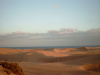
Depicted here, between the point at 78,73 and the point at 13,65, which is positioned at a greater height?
the point at 13,65

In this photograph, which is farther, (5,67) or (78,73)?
(78,73)

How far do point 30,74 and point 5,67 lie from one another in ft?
7.37

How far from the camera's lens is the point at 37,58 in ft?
78.3

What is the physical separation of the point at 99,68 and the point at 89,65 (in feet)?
3.38

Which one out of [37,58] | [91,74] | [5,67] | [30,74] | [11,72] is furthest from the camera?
[37,58]

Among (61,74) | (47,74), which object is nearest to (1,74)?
(47,74)

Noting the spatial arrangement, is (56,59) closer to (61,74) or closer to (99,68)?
(99,68)

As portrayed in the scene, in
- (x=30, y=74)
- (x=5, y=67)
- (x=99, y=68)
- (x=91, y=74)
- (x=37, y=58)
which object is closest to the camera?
(x=5, y=67)

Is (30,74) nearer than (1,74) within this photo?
No

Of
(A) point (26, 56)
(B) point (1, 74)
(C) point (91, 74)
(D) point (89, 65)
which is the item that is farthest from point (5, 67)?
(A) point (26, 56)

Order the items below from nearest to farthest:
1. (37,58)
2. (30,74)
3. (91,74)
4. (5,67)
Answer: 1. (5,67)
2. (30,74)
3. (91,74)
4. (37,58)

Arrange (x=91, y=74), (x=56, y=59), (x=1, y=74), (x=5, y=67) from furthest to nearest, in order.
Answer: (x=56, y=59) → (x=91, y=74) → (x=5, y=67) → (x=1, y=74)

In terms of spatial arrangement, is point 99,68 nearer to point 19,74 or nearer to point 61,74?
point 61,74

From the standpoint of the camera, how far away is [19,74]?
8102mm
